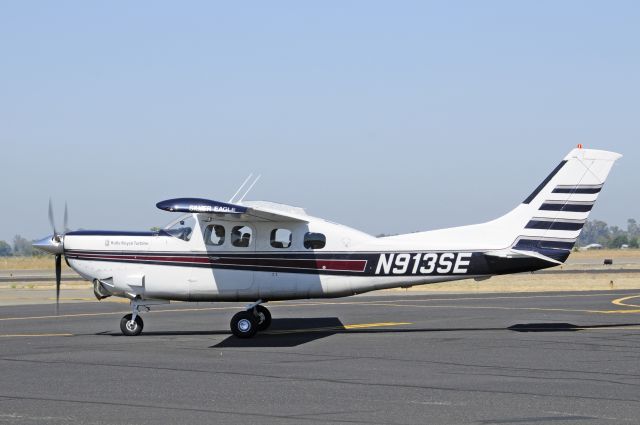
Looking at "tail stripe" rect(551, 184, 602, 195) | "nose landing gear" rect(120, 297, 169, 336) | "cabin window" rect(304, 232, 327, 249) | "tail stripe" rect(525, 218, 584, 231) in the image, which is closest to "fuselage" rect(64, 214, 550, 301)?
"cabin window" rect(304, 232, 327, 249)

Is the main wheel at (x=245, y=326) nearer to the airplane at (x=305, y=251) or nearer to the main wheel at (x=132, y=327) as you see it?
the airplane at (x=305, y=251)

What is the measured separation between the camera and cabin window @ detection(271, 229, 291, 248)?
1973 cm

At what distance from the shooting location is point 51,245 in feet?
66.0

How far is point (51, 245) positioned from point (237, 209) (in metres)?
4.78

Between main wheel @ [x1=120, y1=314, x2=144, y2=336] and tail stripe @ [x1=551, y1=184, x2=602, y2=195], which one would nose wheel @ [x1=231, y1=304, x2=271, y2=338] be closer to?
main wheel @ [x1=120, y1=314, x2=144, y2=336]

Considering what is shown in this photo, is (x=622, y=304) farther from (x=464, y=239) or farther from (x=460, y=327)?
(x=464, y=239)

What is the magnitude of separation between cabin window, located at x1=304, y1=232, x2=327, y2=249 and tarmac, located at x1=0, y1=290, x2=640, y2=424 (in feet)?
6.33

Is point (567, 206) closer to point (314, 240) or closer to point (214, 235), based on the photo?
point (314, 240)

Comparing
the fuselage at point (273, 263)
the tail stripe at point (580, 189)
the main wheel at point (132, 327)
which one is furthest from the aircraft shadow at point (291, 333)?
the tail stripe at point (580, 189)

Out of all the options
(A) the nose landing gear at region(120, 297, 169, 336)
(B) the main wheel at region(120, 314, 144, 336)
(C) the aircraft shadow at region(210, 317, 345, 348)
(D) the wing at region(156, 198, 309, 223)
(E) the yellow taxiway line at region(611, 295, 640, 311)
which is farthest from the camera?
(E) the yellow taxiway line at region(611, 295, 640, 311)

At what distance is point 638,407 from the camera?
10812 mm

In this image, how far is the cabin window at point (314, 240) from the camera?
1977 centimetres

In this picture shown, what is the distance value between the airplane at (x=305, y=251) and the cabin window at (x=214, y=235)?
2 centimetres

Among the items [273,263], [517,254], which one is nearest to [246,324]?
[273,263]
